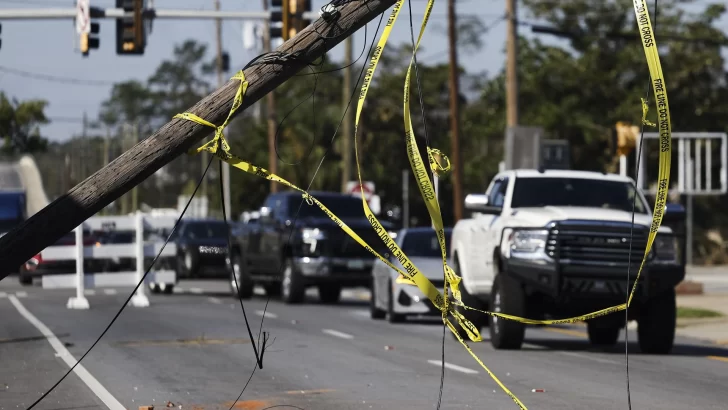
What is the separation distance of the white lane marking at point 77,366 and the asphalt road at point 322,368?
28 millimetres

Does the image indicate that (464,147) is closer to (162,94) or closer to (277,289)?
(277,289)

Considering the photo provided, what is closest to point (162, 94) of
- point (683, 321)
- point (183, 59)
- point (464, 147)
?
point (183, 59)

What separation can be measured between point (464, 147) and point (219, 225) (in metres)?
28.2

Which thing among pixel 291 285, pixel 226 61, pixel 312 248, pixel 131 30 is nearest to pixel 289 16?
pixel 131 30

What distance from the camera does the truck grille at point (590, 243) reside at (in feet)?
52.1

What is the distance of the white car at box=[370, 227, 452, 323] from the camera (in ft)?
70.4

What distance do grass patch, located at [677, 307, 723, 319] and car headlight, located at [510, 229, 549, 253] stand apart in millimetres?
7518

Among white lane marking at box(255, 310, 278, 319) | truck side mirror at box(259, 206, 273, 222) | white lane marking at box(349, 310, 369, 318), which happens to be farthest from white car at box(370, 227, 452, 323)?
truck side mirror at box(259, 206, 273, 222)

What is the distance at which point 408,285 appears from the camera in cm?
2141

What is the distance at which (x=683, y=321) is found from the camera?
886 inches

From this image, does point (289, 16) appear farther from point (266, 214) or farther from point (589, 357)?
point (589, 357)

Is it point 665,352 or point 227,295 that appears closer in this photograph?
point 665,352

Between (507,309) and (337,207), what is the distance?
38.5ft

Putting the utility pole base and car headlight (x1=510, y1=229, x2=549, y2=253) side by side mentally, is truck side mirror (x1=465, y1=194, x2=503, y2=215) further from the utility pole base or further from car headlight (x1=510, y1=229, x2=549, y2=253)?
the utility pole base
